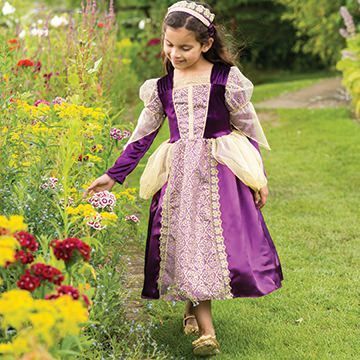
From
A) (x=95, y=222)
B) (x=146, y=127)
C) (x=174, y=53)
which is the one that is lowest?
(x=95, y=222)

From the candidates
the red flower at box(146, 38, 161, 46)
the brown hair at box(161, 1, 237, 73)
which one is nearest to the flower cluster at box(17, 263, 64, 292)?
the brown hair at box(161, 1, 237, 73)

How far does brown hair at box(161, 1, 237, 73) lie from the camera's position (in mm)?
3795

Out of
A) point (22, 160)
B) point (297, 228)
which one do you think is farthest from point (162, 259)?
point (297, 228)

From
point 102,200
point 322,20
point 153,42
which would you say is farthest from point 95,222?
point 322,20

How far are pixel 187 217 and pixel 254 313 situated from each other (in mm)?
803

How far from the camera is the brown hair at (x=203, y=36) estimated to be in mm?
3795

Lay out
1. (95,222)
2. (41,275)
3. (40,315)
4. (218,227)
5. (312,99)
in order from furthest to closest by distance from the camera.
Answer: (312,99) < (218,227) < (95,222) < (41,275) < (40,315)

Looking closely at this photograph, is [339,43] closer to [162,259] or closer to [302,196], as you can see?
[302,196]

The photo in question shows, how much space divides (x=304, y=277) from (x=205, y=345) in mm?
1358

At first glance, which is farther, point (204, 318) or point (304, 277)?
point (304, 277)

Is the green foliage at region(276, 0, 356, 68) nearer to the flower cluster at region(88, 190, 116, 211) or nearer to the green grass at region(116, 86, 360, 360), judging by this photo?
the green grass at region(116, 86, 360, 360)

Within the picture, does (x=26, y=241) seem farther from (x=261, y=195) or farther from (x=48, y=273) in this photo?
(x=261, y=195)

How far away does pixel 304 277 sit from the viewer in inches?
A: 197

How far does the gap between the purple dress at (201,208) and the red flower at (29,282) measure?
1.51m
